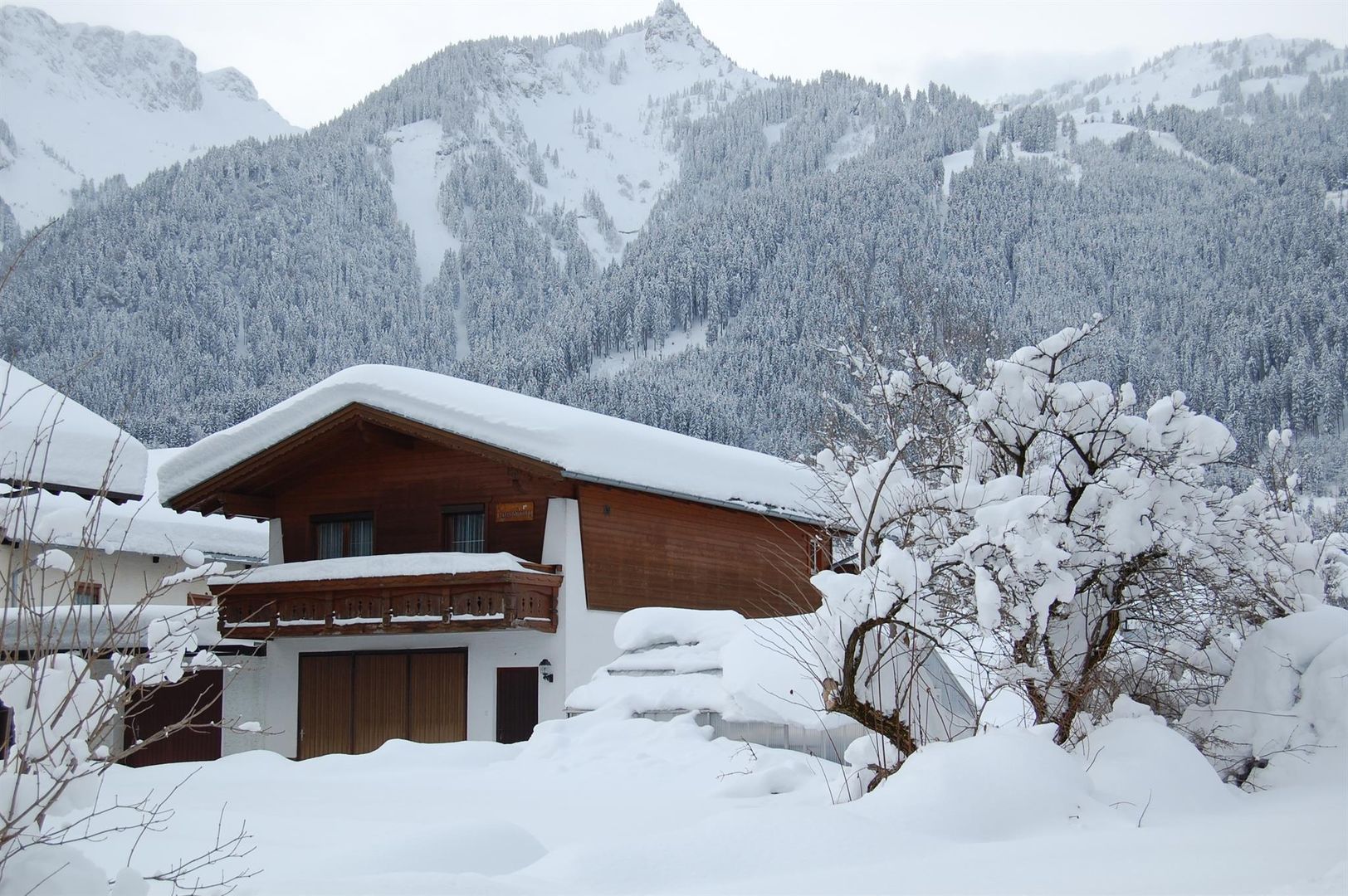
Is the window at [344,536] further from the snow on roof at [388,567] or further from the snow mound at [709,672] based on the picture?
the snow mound at [709,672]

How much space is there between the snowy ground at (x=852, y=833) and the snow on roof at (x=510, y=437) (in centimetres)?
842

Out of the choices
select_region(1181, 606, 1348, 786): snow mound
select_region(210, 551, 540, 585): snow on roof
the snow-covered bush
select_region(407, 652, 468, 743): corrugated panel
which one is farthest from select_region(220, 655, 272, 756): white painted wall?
select_region(1181, 606, 1348, 786): snow mound

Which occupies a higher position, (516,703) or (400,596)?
(400,596)

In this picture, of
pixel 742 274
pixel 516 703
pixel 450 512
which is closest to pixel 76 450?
pixel 450 512

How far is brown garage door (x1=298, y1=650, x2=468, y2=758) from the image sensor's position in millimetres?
18562

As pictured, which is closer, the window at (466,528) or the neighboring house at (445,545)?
the neighboring house at (445,545)

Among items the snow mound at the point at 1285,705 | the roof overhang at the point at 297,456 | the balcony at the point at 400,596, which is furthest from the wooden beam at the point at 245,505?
the snow mound at the point at 1285,705

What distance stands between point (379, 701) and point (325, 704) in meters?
1.10

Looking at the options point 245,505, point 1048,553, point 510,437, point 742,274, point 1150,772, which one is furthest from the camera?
point 742,274

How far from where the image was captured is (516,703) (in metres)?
18.1

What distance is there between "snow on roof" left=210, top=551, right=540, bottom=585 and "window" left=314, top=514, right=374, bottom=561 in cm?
78

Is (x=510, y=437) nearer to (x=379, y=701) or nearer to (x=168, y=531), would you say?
(x=379, y=701)

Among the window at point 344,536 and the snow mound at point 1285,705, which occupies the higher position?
the window at point 344,536

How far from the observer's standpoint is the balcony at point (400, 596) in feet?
56.4
